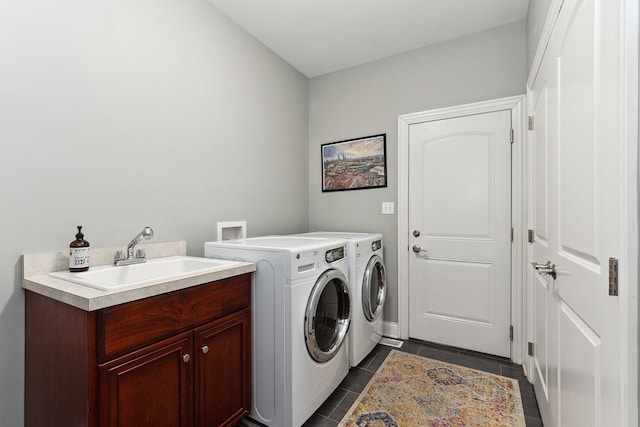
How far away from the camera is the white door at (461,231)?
7.70 feet

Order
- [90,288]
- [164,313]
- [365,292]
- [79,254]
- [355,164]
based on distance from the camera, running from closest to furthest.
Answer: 1. [90,288]
2. [164,313]
3. [79,254]
4. [365,292]
5. [355,164]

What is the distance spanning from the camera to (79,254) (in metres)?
1.37

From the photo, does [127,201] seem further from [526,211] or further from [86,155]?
[526,211]

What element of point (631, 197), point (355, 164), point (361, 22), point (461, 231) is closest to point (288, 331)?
point (631, 197)

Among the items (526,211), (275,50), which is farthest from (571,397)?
(275,50)

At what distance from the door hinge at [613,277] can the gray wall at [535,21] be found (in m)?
1.32

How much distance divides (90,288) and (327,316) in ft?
4.10

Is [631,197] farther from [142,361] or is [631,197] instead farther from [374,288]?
[374,288]

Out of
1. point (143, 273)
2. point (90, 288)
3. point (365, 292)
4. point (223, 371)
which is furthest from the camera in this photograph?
point (365, 292)

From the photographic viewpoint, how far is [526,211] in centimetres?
220

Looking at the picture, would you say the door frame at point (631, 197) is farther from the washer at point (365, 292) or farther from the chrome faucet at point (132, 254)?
the chrome faucet at point (132, 254)

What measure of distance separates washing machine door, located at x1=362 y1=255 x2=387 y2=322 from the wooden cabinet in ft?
3.28

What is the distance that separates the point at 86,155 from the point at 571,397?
231 centimetres

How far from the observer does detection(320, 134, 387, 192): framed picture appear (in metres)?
2.83
